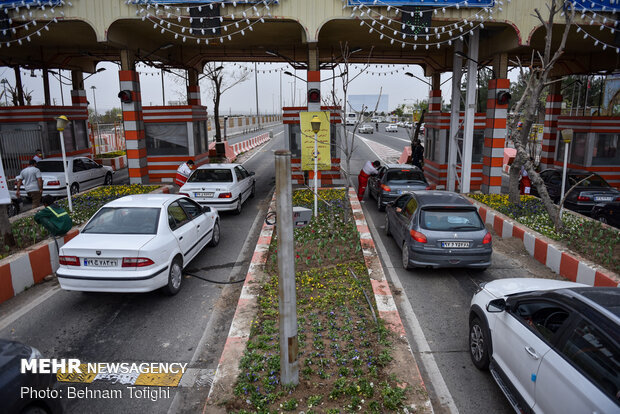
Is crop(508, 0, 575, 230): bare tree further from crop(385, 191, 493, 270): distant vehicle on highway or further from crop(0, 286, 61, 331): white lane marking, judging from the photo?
crop(0, 286, 61, 331): white lane marking

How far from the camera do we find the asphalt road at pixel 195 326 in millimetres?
4930

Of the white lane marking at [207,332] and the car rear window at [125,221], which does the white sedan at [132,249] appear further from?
the white lane marking at [207,332]

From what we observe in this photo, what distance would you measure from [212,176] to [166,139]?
6.29 meters

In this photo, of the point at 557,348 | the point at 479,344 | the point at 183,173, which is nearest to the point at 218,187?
the point at 183,173

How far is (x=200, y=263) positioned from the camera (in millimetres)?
9305

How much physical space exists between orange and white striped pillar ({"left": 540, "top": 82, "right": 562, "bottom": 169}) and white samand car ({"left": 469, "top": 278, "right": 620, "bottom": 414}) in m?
20.7

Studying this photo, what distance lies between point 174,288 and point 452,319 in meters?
4.67

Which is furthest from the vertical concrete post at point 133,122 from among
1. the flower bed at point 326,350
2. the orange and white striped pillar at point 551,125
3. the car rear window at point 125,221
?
the orange and white striped pillar at point 551,125

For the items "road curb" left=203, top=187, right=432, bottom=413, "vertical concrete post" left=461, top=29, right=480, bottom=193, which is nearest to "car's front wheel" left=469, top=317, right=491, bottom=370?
"road curb" left=203, top=187, right=432, bottom=413

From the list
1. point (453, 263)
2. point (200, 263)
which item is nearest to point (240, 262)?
point (200, 263)

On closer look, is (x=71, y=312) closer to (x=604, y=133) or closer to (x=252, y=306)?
(x=252, y=306)

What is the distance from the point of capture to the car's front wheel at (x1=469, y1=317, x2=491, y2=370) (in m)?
5.14

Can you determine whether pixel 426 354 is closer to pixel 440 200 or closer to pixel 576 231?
pixel 440 200

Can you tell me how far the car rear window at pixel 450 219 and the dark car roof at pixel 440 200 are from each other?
102mm
